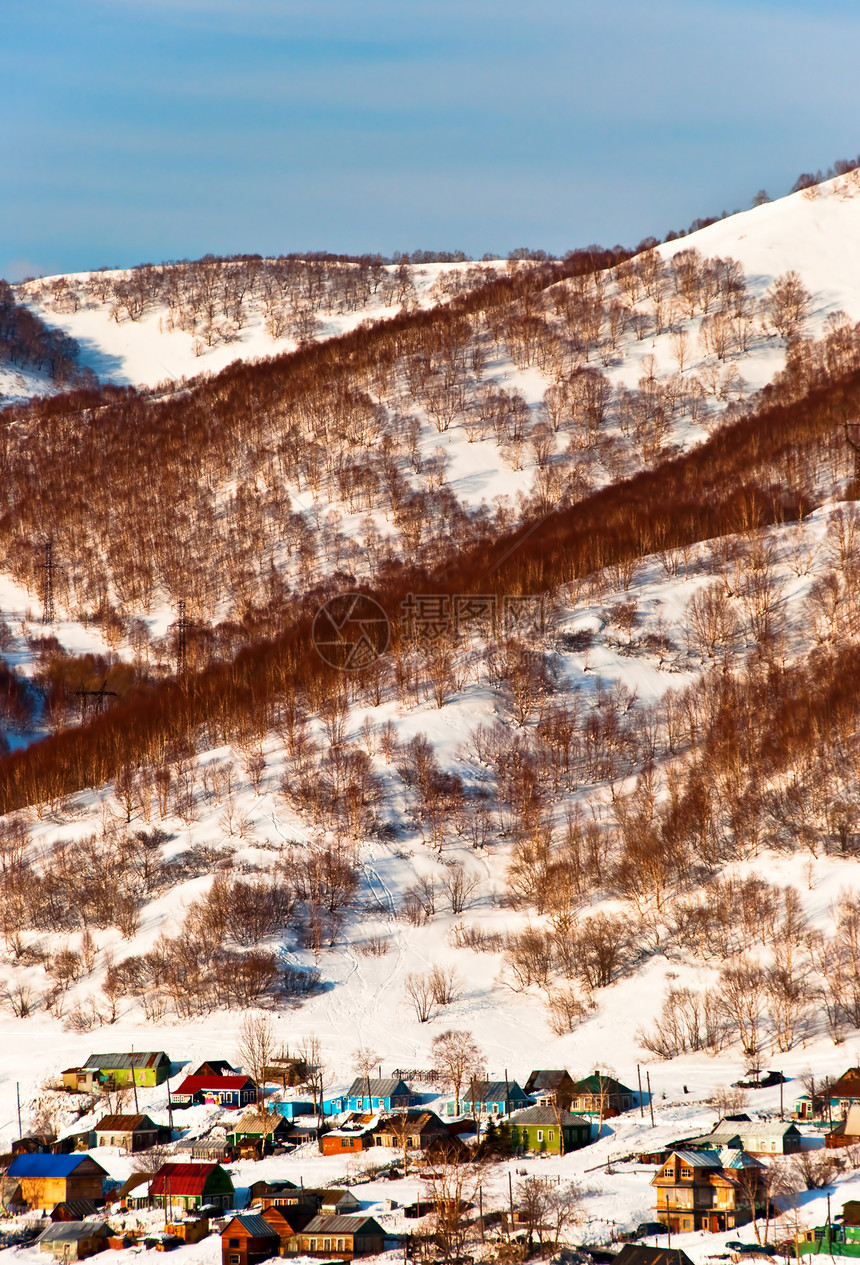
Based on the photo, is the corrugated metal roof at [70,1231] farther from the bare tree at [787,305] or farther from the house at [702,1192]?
the bare tree at [787,305]

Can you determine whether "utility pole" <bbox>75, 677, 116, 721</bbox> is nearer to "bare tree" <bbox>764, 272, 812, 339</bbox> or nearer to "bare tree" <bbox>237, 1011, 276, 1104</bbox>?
"bare tree" <bbox>237, 1011, 276, 1104</bbox>

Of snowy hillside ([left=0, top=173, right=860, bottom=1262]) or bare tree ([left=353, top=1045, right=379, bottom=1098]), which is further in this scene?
snowy hillside ([left=0, top=173, right=860, bottom=1262])

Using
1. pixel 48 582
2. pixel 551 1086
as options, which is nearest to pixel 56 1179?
pixel 551 1086

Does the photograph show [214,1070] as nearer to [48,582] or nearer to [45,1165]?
[45,1165]

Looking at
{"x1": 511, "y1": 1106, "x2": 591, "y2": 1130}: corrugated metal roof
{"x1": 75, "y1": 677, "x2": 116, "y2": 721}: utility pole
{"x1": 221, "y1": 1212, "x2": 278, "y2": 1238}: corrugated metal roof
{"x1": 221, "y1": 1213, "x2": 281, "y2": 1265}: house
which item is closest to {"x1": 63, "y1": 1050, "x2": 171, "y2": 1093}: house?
{"x1": 511, "y1": 1106, "x2": 591, "y2": 1130}: corrugated metal roof

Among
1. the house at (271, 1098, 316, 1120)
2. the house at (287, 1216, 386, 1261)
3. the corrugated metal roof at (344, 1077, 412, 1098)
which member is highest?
the corrugated metal roof at (344, 1077, 412, 1098)

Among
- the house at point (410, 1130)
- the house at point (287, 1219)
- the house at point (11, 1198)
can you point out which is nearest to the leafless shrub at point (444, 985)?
the house at point (410, 1130)

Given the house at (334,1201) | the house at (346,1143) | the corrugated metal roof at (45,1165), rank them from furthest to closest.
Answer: the house at (346,1143), the corrugated metal roof at (45,1165), the house at (334,1201)
